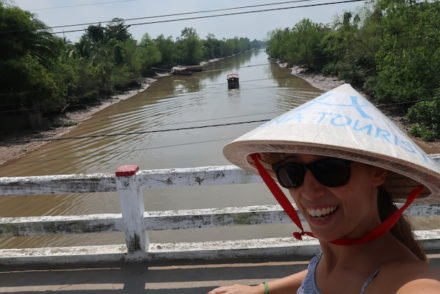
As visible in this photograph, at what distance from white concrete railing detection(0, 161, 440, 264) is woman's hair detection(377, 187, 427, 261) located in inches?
87.9

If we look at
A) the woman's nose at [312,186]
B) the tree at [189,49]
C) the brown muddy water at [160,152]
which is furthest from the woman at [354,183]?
the tree at [189,49]

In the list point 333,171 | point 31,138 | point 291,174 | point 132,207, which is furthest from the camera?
point 31,138

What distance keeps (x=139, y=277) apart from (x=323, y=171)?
9.05ft

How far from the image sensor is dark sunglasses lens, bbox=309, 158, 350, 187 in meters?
1.10

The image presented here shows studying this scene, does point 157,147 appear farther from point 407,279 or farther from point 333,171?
point 407,279

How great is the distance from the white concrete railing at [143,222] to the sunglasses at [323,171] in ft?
7.37

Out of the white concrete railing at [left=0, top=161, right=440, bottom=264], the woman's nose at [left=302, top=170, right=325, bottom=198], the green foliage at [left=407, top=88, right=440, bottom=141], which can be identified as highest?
the woman's nose at [left=302, top=170, right=325, bottom=198]

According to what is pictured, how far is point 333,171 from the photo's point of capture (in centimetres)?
111

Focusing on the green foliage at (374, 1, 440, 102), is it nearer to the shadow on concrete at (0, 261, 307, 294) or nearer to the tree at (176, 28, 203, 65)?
the shadow on concrete at (0, 261, 307, 294)

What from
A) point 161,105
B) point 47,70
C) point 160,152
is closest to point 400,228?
point 160,152

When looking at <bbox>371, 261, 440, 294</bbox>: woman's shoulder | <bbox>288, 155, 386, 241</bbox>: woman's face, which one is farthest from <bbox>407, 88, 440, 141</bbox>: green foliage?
<bbox>371, 261, 440, 294</bbox>: woman's shoulder

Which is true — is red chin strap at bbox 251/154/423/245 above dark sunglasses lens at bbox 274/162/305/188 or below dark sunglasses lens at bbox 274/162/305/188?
below

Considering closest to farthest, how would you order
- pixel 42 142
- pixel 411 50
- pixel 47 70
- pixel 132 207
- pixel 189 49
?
pixel 132 207 < pixel 411 50 < pixel 42 142 < pixel 47 70 < pixel 189 49

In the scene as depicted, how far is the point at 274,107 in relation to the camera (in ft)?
92.8
